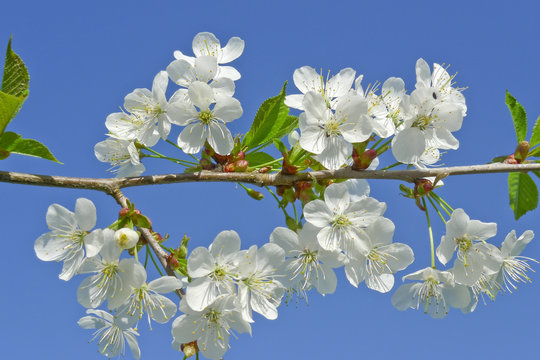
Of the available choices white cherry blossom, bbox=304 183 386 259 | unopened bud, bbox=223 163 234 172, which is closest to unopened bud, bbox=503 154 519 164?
white cherry blossom, bbox=304 183 386 259

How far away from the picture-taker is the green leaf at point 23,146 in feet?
6.73

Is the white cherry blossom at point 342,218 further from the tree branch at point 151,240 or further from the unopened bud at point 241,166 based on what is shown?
the tree branch at point 151,240

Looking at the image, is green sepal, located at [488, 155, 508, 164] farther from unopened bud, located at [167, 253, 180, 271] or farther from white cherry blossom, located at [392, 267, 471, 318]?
unopened bud, located at [167, 253, 180, 271]

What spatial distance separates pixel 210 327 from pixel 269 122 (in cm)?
99

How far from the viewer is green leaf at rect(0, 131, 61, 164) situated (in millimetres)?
2053

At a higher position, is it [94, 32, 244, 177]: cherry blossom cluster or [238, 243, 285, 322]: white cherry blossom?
[94, 32, 244, 177]: cherry blossom cluster

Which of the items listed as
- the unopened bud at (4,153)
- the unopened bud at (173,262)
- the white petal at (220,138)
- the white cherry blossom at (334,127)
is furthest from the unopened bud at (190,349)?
the unopened bud at (4,153)

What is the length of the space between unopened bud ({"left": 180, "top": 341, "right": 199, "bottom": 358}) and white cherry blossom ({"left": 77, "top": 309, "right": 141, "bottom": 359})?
1.29ft

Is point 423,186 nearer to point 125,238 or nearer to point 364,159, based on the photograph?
point 364,159

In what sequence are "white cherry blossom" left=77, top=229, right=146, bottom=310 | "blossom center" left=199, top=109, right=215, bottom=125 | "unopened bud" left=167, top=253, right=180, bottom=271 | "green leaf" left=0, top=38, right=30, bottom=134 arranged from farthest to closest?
"blossom center" left=199, top=109, right=215, bottom=125 → "unopened bud" left=167, top=253, right=180, bottom=271 → "white cherry blossom" left=77, top=229, right=146, bottom=310 → "green leaf" left=0, top=38, right=30, bottom=134

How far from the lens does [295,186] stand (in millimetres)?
2480

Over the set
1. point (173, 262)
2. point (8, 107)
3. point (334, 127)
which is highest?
point (334, 127)

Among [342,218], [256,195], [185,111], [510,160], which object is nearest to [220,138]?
[185,111]

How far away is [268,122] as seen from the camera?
2584 millimetres
